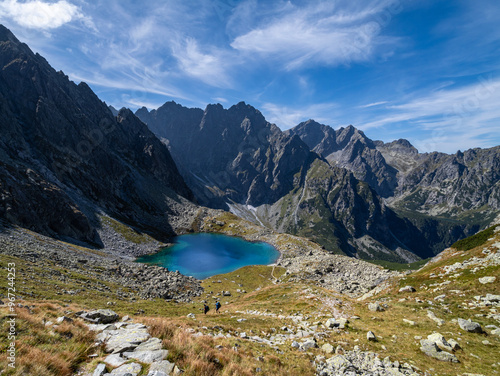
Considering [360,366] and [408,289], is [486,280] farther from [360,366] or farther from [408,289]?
[360,366]

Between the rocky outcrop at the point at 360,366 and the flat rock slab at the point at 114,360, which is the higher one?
the flat rock slab at the point at 114,360

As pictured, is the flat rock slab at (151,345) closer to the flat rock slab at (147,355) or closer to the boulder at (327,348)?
the flat rock slab at (147,355)

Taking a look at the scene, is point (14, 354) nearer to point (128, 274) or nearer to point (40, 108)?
point (128, 274)

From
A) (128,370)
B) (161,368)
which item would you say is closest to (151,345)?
(161,368)

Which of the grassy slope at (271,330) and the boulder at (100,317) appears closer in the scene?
the grassy slope at (271,330)

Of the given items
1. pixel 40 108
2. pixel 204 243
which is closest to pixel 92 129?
pixel 40 108

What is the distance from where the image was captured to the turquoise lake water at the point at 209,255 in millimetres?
90812

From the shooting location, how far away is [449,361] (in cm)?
1430

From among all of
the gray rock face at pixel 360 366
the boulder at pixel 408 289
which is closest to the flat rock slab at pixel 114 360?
the gray rock face at pixel 360 366

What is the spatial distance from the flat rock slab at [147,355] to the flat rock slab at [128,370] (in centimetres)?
60

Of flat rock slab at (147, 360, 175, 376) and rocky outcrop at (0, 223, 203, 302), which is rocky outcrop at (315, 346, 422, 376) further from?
rocky outcrop at (0, 223, 203, 302)

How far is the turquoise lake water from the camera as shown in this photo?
90812 mm

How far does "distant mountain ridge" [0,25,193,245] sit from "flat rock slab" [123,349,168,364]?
290 feet

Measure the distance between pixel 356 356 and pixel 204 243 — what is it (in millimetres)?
122024
